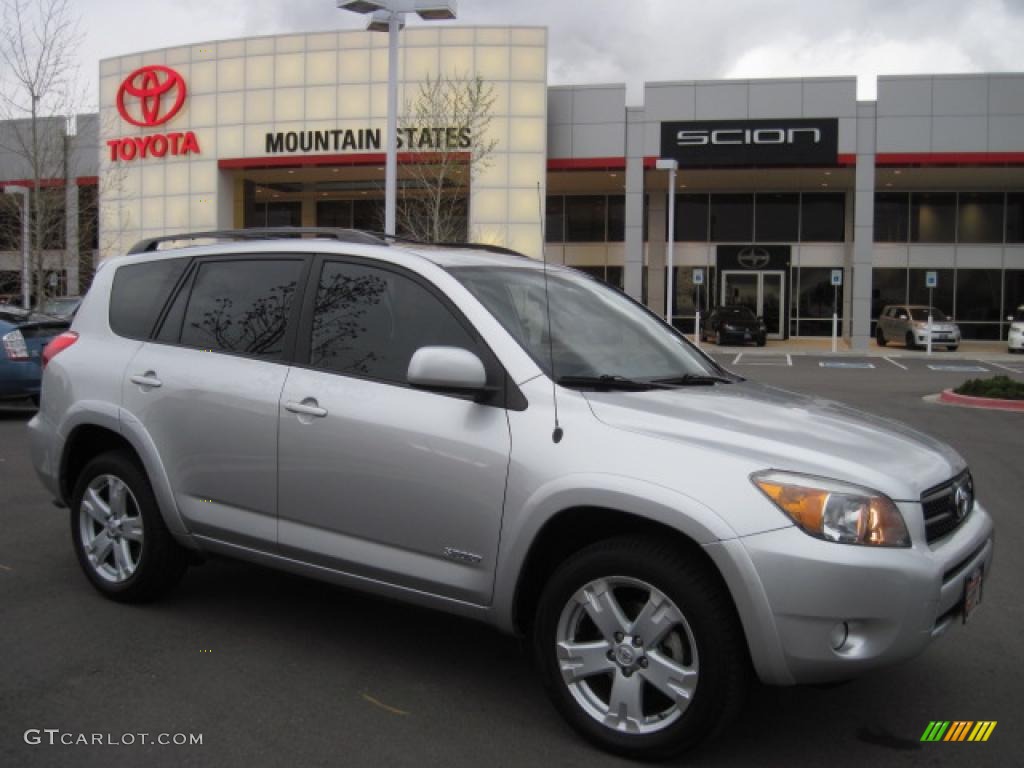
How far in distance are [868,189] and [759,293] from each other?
7052 mm

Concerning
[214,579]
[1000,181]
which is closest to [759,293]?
[1000,181]

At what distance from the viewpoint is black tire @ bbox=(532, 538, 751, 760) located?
3.11 meters

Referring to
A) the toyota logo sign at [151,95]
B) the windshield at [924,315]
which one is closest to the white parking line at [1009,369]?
the windshield at [924,315]

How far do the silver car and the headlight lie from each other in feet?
102

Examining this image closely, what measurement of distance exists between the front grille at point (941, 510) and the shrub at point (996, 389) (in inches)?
492

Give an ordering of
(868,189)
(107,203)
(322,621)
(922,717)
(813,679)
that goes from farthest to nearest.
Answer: (107,203), (868,189), (322,621), (922,717), (813,679)

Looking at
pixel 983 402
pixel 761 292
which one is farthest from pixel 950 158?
pixel 983 402

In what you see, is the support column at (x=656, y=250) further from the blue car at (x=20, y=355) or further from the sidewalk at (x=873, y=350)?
the blue car at (x=20, y=355)

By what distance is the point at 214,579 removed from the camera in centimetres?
540

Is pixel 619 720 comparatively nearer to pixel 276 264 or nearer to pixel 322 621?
pixel 322 621

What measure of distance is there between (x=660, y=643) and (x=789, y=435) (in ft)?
2.81

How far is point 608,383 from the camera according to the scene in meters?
3.72

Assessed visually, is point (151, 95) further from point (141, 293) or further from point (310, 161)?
point (141, 293)

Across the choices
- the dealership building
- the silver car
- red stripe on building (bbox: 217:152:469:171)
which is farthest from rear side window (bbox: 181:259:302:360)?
the silver car
